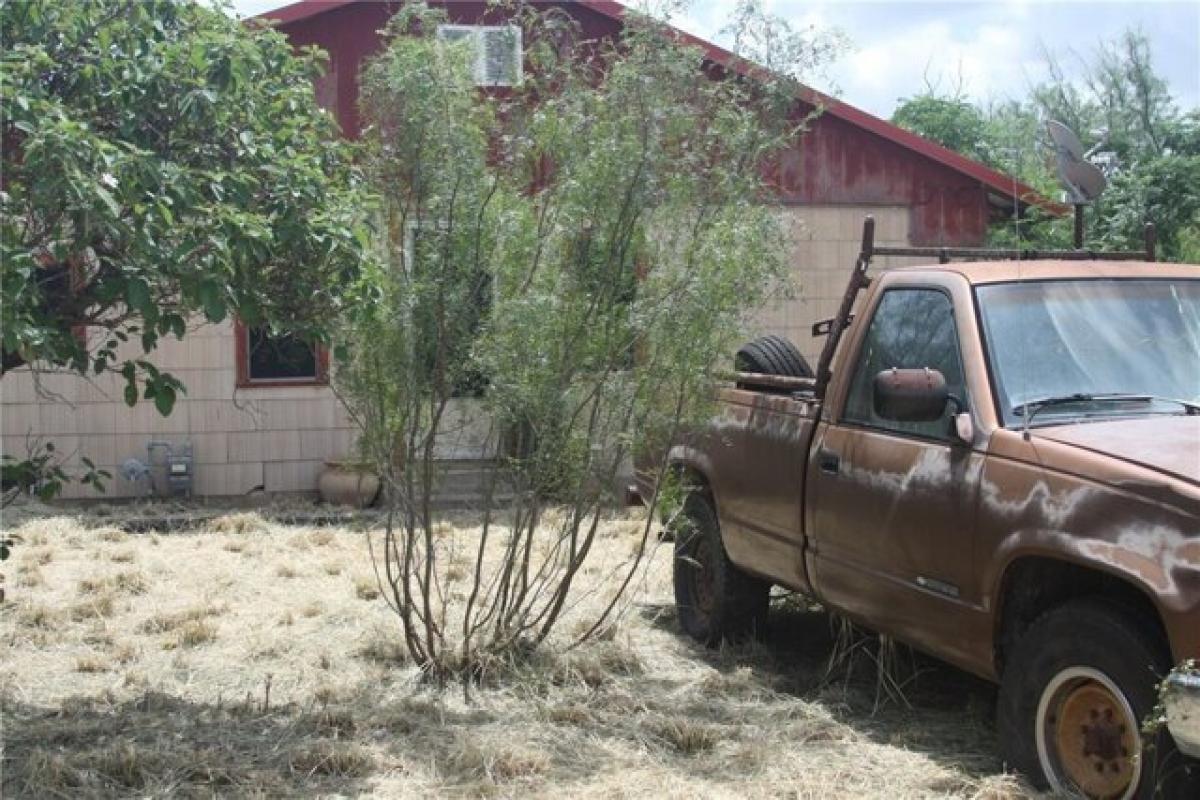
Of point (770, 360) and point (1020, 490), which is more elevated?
point (770, 360)

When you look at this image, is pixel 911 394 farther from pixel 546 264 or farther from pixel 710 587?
pixel 710 587

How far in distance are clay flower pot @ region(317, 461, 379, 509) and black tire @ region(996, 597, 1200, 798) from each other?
8.69 m

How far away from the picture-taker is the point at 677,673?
6.70m

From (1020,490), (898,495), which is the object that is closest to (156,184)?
(898,495)

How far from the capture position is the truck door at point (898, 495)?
16.4ft

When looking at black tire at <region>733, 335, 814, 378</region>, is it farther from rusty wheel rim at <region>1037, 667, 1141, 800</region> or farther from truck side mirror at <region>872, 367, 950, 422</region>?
rusty wheel rim at <region>1037, 667, 1141, 800</region>

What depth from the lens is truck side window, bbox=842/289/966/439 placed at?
5273 mm

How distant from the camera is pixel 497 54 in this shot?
6.19 metres

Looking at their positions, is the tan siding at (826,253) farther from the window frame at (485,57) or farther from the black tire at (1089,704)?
the black tire at (1089,704)

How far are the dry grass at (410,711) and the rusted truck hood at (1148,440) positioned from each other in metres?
1.18

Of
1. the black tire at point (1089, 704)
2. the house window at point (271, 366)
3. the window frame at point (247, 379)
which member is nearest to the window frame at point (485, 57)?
the black tire at point (1089, 704)

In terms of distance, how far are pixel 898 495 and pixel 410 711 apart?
90.2 inches

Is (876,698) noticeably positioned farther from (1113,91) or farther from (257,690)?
(1113,91)

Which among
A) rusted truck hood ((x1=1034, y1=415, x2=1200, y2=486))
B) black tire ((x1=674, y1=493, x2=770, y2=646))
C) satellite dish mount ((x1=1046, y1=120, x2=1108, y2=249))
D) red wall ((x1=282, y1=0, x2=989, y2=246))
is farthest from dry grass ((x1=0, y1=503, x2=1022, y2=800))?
red wall ((x1=282, y1=0, x2=989, y2=246))
